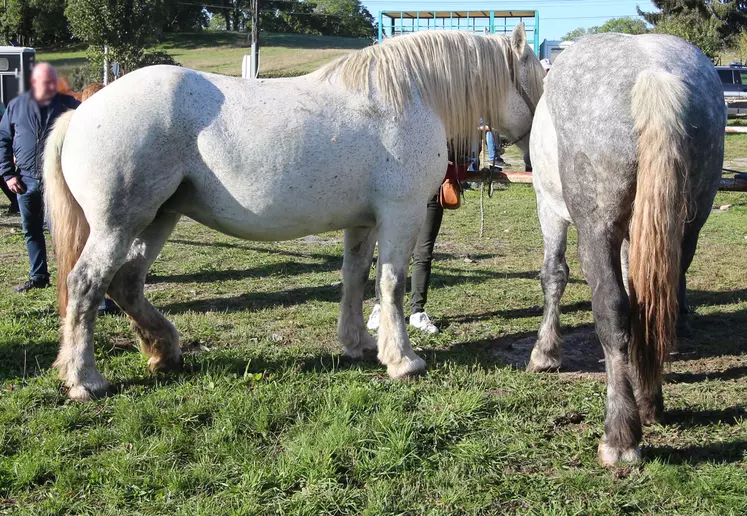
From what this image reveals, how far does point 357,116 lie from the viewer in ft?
13.5

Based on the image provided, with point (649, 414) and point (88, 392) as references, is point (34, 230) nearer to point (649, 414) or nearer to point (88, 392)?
point (88, 392)

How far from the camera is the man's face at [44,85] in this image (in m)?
6.21

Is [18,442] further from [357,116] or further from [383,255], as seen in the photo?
[357,116]

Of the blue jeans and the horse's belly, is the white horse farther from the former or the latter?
the blue jeans

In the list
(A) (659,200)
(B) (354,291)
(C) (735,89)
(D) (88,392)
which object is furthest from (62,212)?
(C) (735,89)

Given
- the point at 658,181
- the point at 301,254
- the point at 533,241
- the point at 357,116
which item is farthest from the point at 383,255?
the point at 533,241

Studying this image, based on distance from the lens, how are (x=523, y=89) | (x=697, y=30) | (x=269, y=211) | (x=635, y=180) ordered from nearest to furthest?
(x=635, y=180) → (x=269, y=211) → (x=523, y=89) → (x=697, y=30)

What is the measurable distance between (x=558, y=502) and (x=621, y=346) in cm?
85

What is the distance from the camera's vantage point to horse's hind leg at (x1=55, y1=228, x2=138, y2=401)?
3.85m

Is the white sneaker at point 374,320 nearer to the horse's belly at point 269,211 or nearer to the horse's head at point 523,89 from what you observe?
the horse's belly at point 269,211

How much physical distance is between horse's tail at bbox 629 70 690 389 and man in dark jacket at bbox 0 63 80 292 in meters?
5.14

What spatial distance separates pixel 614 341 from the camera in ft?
10.8

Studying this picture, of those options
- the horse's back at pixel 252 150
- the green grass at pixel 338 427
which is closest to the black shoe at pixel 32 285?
the green grass at pixel 338 427

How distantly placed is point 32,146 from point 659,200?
5.80 m
